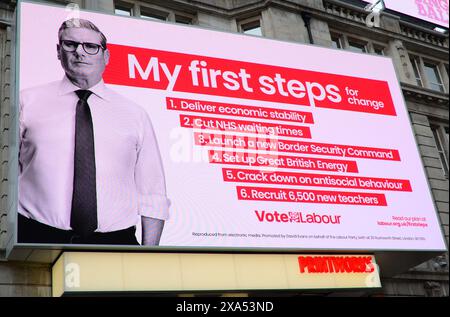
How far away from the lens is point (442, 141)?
23875mm

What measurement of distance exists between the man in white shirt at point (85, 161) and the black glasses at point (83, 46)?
24 mm

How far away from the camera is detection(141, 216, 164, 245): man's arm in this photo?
13.9 meters

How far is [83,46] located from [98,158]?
3163 mm

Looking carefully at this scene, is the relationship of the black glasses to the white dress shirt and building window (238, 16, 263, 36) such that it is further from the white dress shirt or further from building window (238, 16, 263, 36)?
building window (238, 16, 263, 36)

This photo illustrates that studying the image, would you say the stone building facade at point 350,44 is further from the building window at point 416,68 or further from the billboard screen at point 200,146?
the billboard screen at point 200,146

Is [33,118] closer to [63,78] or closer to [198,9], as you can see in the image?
[63,78]

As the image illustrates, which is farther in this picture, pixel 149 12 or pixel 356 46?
pixel 356 46

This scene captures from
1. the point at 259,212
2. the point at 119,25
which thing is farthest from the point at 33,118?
the point at 259,212

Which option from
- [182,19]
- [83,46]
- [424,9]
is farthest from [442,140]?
[83,46]

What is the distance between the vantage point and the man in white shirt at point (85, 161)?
44.1ft

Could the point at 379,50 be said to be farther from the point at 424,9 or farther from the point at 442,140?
the point at 424,9

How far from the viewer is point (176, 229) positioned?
14.3 metres

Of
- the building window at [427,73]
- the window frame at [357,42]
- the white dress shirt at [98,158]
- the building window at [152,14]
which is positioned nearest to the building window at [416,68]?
the building window at [427,73]

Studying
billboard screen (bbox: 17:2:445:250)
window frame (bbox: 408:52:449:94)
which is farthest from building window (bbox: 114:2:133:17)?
window frame (bbox: 408:52:449:94)
